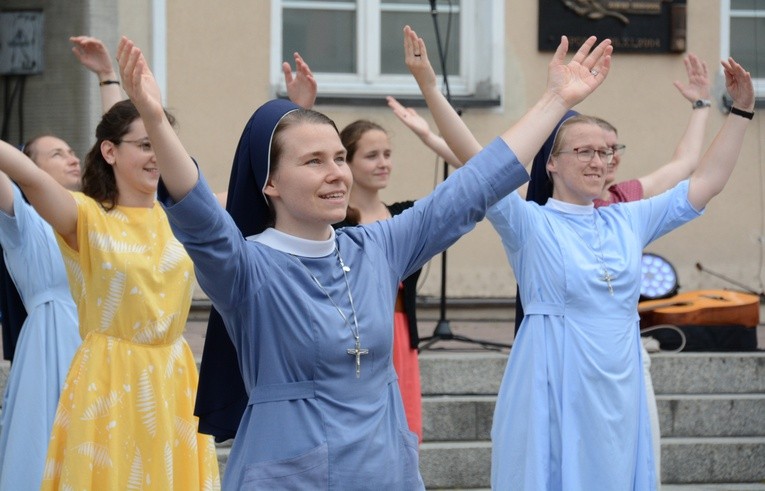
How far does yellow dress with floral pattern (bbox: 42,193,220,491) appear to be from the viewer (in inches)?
193

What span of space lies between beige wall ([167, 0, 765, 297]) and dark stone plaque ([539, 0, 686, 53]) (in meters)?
0.09

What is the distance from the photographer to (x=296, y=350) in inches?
129

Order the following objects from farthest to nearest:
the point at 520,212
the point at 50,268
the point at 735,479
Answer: the point at 735,479 < the point at 50,268 < the point at 520,212

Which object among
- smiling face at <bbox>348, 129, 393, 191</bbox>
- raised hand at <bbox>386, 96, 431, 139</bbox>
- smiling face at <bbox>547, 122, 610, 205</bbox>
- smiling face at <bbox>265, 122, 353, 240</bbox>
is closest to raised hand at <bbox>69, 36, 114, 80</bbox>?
raised hand at <bbox>386, 96, 431, 139</bbox>

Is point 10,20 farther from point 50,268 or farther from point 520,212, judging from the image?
point 520,212

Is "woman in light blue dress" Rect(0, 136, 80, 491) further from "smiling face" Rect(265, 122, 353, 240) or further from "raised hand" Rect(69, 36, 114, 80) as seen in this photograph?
"smiling face" Rect(265, 122, 353, 240)

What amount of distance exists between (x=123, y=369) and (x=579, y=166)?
184 cm

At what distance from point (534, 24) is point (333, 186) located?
733 cm

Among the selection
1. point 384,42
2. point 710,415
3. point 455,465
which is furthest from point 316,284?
point 384,42

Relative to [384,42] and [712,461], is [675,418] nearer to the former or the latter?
[712,461]

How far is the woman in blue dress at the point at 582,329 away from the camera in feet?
16.5

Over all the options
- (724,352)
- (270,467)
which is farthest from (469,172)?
(724,352)

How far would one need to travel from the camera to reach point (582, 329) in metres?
5.10

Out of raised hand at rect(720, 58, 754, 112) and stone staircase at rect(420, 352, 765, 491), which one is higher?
raised hand at rect(720, 58, 754, 112)
